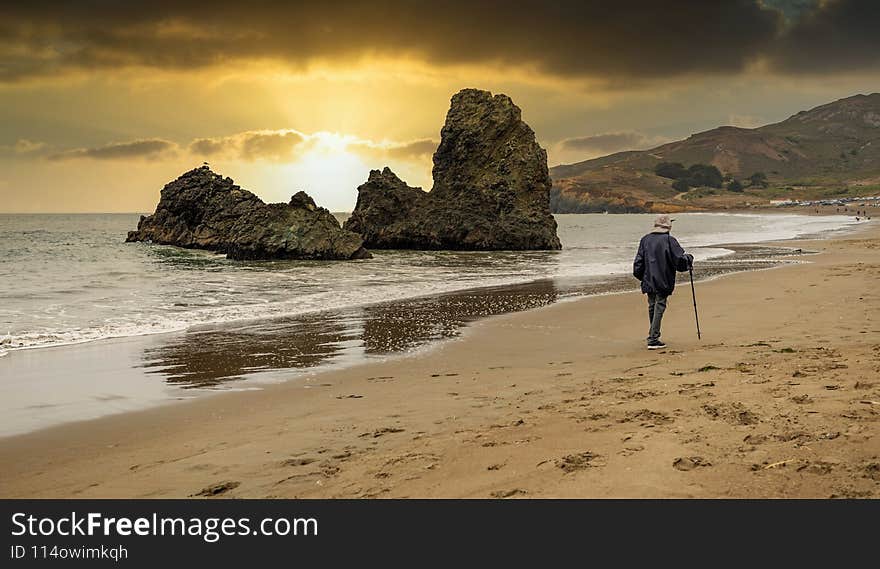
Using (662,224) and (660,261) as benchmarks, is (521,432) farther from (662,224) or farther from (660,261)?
(662,224)

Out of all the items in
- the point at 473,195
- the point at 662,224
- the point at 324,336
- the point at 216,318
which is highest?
the point at 473,195

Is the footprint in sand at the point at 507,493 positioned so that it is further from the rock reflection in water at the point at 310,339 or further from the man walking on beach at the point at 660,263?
the man walking on beach at the point at 660,263

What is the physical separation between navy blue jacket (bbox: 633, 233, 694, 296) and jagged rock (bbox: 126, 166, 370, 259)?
28.6 meters

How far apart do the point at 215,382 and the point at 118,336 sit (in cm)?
482

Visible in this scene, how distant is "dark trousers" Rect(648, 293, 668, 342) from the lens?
1070 cm

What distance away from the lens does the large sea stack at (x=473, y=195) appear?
49.2 meters

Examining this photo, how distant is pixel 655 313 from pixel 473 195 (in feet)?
133

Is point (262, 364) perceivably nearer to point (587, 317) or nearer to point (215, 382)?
point (215, 382)

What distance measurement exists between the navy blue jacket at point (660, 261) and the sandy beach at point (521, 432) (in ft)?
3.21

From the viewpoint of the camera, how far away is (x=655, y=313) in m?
10.8

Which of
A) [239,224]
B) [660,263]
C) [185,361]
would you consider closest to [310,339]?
[185,361]

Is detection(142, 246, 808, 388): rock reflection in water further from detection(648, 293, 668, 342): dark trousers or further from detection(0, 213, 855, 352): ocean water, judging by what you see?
detection(648, 293, 668, 342): dark trousers

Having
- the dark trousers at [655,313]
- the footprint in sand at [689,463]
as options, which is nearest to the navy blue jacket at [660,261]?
the dark trousers at [655,313]

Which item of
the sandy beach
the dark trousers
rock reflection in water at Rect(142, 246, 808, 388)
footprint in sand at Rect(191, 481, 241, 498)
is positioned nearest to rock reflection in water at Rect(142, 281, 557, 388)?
rock reflection in water at Rect(142, 246, 808, 388)
